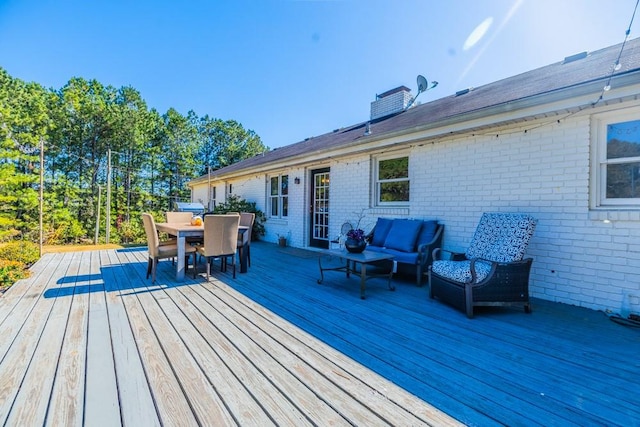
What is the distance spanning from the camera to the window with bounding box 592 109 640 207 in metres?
3.29

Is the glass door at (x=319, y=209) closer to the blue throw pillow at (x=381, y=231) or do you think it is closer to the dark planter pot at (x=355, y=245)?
the blue throw pillow at (x=381, y=231)

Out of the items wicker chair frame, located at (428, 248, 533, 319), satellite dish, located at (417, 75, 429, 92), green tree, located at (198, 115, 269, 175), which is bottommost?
wicker chair frame, located at (428, 248, 533, 319)

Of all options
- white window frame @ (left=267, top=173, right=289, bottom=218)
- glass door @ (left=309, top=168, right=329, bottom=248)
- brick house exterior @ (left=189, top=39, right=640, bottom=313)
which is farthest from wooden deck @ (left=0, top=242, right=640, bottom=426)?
white window frame @ (left=267, top=173, right=289, bottom=218)

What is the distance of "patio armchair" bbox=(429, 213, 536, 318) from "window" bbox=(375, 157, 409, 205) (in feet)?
6.83

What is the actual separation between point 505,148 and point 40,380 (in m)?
5.56

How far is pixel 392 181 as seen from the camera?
6.02 metres

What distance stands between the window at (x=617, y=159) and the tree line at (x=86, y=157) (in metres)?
11.6

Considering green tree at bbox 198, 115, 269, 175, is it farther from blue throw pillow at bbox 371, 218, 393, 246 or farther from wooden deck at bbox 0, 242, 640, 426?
wooden deck at bbox 0, 242, 640, 426

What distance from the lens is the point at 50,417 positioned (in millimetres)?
1559

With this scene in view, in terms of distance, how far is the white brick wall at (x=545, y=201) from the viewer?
3344 mm

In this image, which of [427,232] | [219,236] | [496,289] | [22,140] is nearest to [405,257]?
[427,232]

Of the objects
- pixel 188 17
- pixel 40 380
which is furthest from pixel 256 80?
pixel 40 380

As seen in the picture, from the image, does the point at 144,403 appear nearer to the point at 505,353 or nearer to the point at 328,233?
the point at 505,353

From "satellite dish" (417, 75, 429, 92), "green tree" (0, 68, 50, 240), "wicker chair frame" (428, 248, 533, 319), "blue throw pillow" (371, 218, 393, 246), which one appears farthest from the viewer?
"green tree" (0, 68, 50, 240)
